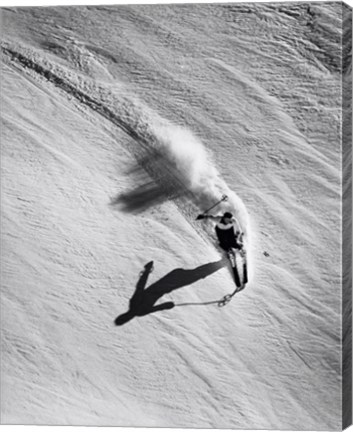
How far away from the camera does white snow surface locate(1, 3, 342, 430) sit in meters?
7.37

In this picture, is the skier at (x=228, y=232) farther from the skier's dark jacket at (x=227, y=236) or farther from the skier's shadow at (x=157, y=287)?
the skier's shadow at (x=157, y=287)

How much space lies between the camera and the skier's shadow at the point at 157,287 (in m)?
7.52

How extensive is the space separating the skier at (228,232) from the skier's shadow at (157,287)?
110 mm

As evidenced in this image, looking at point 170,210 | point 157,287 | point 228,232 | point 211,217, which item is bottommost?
point 157,287

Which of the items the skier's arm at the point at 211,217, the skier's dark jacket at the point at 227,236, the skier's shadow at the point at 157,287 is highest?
the skier's arm at the point at 211,217

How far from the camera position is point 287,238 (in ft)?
24.3

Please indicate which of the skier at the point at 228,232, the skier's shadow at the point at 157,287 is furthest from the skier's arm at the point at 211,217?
the skier's shadow at the point at 157,287

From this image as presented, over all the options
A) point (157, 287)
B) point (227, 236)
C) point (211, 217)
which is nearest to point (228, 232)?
point (227, 236)

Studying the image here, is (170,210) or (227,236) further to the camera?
(170,210)

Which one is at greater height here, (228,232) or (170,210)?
(170,210)

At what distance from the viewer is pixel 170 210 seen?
758 centimetres

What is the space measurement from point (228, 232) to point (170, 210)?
39 cm

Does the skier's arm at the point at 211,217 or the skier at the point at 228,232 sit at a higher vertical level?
the skier's arm at the point at 211,217

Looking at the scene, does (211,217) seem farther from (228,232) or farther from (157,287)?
(157,287)
